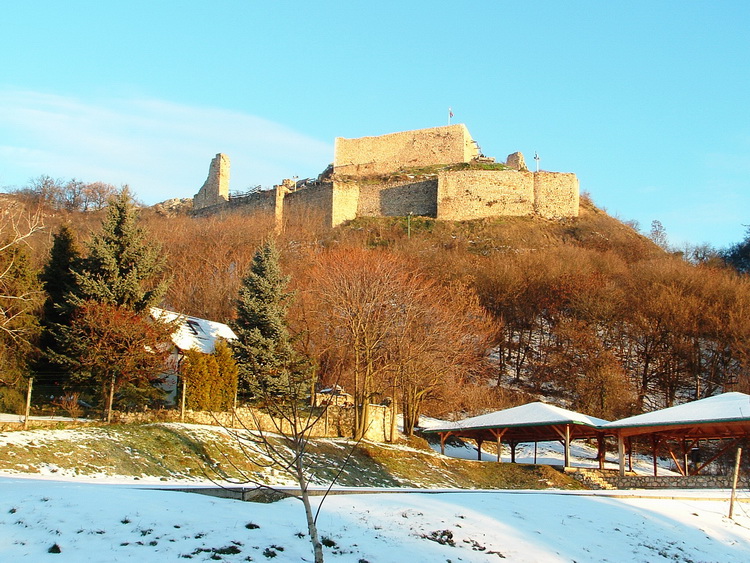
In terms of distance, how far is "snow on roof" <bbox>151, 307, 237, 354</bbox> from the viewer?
23.3 meters

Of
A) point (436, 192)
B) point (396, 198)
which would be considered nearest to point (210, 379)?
point (436, 192)

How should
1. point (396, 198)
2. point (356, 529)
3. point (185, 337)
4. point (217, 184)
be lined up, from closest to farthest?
point (356, 529) < point (185, 337) < point (396, 198) < point (217, 184)

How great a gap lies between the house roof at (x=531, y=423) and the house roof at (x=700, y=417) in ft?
3.92

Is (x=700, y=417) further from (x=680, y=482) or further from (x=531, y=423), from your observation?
(x=531, y=423)

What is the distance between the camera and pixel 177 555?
7895 millimetres

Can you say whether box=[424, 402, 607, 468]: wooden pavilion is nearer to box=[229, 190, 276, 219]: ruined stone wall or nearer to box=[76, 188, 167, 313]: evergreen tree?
box=[76, 188, 167, 313]: evergreen tree

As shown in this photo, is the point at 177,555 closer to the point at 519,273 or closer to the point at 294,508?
the point at 294,508

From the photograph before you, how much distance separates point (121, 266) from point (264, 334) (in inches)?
184

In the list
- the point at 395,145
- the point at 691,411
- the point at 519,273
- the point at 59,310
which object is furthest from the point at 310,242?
the point at 691,411

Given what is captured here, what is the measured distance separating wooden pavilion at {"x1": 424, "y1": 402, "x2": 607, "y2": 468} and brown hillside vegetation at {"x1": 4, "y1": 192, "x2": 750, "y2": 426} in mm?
2147

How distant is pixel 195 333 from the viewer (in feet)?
83.7

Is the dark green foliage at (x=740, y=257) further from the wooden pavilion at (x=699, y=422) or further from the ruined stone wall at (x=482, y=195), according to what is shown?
the wooden pavilion at (x=699, y=422)

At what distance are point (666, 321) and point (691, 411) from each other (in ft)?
57.2

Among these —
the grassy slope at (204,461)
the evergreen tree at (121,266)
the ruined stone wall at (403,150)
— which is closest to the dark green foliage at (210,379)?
the grassy slope at (204,461)
